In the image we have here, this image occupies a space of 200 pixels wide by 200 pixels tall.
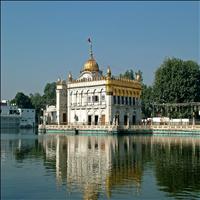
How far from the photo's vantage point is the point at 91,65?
7844cm

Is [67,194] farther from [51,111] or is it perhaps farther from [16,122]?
[16,122]

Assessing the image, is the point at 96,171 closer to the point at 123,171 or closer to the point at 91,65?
the point at 123,171

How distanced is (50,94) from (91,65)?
6075 cm

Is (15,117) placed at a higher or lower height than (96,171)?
higher

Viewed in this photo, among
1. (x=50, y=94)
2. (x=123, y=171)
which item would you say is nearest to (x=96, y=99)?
(x=123, y=171)

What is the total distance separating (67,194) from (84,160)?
445 inches

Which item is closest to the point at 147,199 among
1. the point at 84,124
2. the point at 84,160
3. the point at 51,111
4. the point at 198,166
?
the point at 198,166

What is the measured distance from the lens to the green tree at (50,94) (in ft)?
419

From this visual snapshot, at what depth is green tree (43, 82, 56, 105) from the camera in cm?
12782

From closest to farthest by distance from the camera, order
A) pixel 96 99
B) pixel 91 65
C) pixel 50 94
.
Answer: pixel 96 99
pixel 91 65
pixel 50 94

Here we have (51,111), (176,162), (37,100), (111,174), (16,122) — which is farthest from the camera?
(37,100)

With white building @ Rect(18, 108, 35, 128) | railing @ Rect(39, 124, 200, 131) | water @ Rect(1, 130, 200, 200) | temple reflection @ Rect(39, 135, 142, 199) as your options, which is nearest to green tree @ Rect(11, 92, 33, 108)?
white building @ Rect(18, 108, 35, 128)

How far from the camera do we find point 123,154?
108ft

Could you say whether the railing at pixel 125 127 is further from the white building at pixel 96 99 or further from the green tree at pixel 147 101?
the green tree at pixel 147 101
